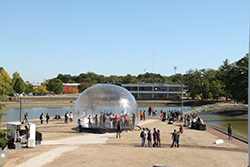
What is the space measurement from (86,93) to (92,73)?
16104 centimetres

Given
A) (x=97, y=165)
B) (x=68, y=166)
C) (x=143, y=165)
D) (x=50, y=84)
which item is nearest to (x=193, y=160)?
(x=143, y=165)

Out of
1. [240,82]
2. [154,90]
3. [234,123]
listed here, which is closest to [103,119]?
[234,123]

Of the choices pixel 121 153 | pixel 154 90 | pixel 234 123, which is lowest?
pixel 234 123

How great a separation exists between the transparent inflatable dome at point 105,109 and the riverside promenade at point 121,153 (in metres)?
2.92

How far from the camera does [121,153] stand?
1588 centimetres

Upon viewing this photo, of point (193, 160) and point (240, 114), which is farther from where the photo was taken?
point (240, 114)

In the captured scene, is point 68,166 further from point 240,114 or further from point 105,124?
point 240,114

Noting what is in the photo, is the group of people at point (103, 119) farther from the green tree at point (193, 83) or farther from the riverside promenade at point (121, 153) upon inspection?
the green tree at point (193, 83)

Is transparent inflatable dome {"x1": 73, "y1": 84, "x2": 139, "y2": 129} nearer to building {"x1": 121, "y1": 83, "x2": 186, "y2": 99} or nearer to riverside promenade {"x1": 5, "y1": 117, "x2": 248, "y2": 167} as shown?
riverside promenade {"x1": 5, "y1": 117, "x2": 248, "y2": 167}

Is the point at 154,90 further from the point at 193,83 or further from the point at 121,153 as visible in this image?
the point at 121,153

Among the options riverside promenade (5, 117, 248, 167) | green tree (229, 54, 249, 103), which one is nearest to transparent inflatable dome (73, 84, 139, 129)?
riverside promenade (5, 117, 248, 167)

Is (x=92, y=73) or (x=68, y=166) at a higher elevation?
(x=92, y=73)

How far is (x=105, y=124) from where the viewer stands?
24.7 m

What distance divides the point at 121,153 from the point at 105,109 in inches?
371
